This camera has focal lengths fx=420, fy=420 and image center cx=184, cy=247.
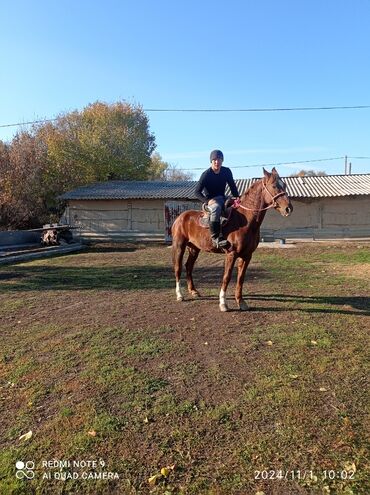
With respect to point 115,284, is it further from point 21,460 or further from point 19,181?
point 19,181

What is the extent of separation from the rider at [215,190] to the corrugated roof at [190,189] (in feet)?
55.8

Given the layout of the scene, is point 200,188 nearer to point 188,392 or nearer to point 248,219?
point 248,219

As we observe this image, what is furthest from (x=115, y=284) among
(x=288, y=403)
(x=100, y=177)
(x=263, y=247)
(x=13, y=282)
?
(x=100, y=177)

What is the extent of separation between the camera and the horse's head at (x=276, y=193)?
6301 mm

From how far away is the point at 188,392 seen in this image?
3.88 metres

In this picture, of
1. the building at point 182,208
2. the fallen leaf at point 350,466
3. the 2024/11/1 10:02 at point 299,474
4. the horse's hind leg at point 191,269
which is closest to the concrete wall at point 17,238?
the building at point 182,208

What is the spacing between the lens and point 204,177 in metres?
6.86

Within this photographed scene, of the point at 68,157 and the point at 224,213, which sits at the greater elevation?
the point at 68,157

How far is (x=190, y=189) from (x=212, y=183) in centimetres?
2050

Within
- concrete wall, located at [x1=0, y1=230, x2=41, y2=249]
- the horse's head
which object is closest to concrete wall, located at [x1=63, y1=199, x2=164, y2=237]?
concrete wall, located at [x1=0, y1=230, x2=41, y2=249]

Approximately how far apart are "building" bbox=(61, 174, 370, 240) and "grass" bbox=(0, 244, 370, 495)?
54.6ft

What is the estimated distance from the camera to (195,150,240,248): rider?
6723 millimetres

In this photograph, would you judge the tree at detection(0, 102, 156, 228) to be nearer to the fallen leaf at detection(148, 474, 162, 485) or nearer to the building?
the building

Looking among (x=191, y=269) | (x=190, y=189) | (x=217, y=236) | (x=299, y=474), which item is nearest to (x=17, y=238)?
(x=190, y=189)
